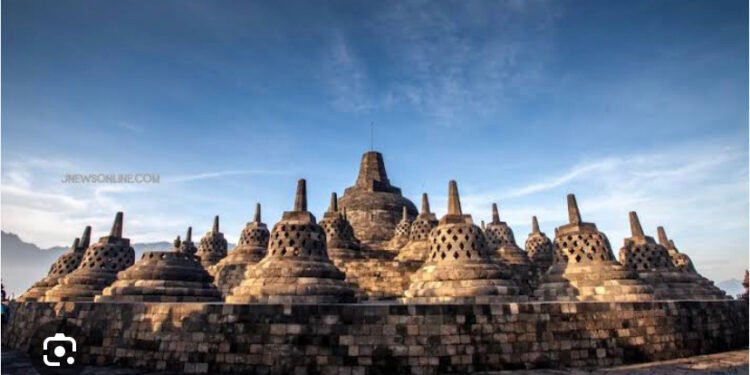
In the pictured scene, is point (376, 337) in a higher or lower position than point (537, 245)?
lower

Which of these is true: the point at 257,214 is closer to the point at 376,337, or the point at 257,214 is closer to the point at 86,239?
the point at 86,239

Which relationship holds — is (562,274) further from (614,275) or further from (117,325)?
(117,325)

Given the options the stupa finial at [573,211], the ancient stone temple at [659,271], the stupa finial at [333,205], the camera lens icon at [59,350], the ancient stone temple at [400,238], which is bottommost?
the camera lens icon at [59,350]

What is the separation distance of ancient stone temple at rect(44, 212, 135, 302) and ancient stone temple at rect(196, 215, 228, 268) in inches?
327

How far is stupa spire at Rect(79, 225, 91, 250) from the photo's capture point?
20792mm

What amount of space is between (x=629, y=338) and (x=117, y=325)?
13021 millimetres

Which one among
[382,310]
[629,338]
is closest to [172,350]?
[382,310]

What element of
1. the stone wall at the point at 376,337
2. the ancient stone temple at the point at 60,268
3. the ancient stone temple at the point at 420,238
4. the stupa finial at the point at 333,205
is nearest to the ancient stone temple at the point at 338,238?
the stupa finial at the point at 333,205

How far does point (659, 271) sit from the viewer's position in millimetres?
17250

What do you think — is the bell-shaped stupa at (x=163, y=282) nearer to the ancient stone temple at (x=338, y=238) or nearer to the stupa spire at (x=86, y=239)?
the ancient stone temple at (x=338, y=238)

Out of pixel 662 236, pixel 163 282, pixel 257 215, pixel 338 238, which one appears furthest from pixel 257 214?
pixel 662 236

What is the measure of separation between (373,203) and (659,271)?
67.1ft

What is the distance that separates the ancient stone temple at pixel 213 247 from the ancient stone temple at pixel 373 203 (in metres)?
8.64

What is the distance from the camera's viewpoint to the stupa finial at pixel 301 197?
14.4 metres
